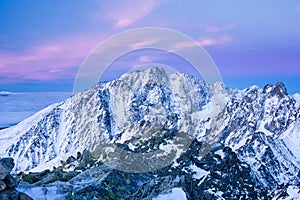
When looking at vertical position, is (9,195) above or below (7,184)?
below

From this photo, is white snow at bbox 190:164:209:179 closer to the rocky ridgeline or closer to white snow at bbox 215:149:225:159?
white snow at bbox 215:149:225:159

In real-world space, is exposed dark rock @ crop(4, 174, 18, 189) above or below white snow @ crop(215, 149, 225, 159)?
below

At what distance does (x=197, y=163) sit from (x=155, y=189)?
40776mm

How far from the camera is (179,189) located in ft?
121

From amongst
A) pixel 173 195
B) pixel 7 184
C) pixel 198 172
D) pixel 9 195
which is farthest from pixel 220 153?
pixel 9 195

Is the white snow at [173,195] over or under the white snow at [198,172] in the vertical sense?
under

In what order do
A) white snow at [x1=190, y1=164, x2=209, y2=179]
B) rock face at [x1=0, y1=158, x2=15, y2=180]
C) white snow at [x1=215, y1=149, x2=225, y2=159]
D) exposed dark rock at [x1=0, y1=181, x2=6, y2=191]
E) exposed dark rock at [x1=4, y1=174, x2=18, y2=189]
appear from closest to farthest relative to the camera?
1. exposed dark rock at [x1=0, y1=181, x2=6, y2=191]
2. rock face at [x1=0, y1=158, x2=15, y2=180]
3. exposed dark rock at [x1=4, y1=174, x2=18, y2=189]
4. white snow at [x1=190, y1=164, x2=209, y2=179]
5. white snow at [x1=215, y1=149, x2=225, y2=159]

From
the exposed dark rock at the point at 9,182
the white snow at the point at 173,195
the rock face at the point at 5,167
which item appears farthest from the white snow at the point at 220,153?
the exposed dark rock at the point at 9,182

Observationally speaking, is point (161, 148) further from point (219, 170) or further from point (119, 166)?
point (119, 166)

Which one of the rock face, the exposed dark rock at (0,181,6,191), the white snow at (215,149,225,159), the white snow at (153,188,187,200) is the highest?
the white snow at (215,149,225,159)

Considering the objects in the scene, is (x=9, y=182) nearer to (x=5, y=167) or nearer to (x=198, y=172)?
(x=5, y=167)

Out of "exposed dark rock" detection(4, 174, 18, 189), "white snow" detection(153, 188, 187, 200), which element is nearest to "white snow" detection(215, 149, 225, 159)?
"white snow" detection(153, 188, 187, 200)

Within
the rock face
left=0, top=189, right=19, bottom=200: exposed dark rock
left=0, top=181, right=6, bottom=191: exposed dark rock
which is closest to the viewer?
left=0, top=189, right=19, bottom=200: exposed dark rock

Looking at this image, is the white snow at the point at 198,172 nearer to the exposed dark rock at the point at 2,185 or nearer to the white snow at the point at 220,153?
the white snow at the point at 220,153
